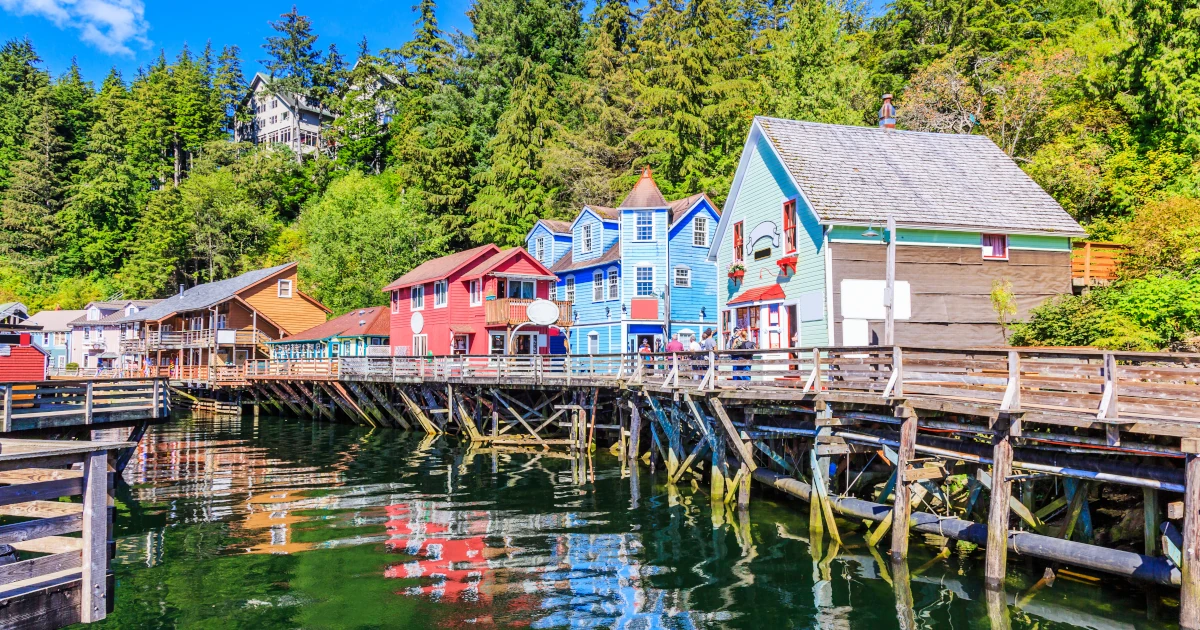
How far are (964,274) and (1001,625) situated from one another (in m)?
15.4

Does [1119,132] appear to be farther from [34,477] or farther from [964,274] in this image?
[34,477]

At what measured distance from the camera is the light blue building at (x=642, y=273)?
125 ft

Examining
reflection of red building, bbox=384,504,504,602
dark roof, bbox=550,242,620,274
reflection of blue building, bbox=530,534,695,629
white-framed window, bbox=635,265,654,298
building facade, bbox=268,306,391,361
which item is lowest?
reflection of blue building, bbox=530,534,695,629

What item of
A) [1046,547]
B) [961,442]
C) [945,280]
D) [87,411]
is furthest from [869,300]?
[87,411]

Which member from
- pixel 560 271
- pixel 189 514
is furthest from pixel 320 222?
pixel 189 514

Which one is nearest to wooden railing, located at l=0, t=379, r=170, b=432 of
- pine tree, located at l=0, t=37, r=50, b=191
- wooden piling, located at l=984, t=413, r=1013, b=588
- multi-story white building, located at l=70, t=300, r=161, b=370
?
wooden piling, located at l=984, t=413, r=1013, b=588

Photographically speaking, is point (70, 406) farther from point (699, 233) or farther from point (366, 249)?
point (366, 249)

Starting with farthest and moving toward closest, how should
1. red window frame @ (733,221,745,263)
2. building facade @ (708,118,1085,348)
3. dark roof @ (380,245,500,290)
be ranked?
dark roof @ (380,245,500,290)
red window frame @ (733,221,745,263)
building facade @ (708,118,1085,348)

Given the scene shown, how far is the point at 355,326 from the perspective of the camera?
Result: 51.8 metres

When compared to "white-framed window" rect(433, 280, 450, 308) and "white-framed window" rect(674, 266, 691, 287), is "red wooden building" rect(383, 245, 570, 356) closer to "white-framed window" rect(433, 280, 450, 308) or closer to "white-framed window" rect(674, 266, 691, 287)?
"white-framed window" rect(433, 280, 450, 308)

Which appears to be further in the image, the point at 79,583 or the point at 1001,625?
the point at 1001,625

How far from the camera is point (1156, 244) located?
75.7 feet

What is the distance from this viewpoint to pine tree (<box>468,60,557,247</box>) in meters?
57.6

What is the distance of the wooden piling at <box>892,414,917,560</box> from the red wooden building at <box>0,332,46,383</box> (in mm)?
31599
